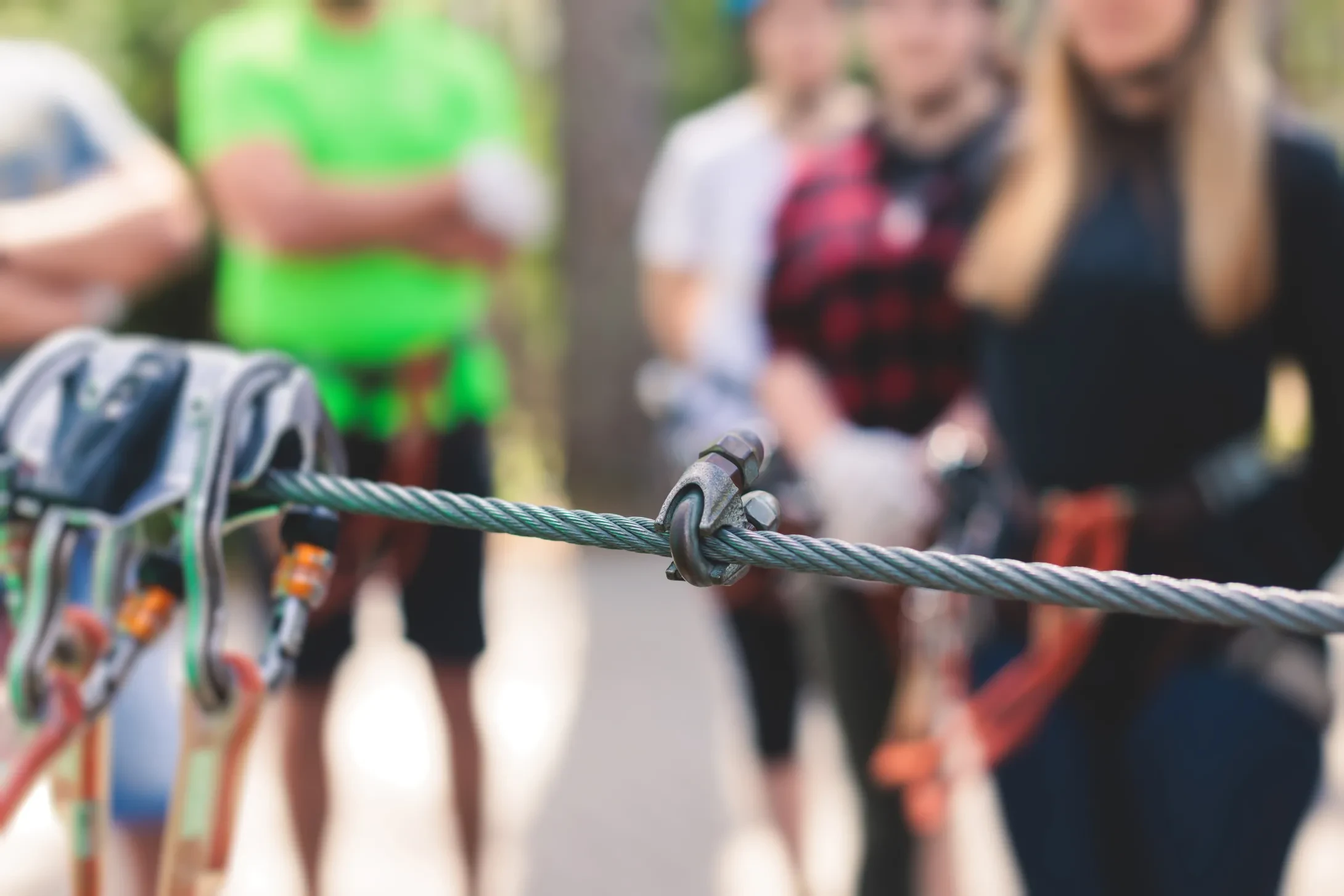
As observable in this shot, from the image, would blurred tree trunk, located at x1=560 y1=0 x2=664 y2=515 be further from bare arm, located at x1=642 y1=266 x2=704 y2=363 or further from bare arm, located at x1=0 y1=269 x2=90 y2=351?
bare arm, located at x1=0 y1=269 x2=90 y2=351

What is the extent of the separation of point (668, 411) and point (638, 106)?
4.58 meters

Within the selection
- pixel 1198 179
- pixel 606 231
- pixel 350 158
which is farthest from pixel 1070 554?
pixel 606 231

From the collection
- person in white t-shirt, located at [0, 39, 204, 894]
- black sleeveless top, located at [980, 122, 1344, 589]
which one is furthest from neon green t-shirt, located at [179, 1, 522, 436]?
black sleeveless top, located at [980, 122, 1344, 589]

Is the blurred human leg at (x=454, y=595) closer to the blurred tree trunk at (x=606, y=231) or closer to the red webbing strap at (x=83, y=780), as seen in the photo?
the red webbing strap at (x=83, y=780)

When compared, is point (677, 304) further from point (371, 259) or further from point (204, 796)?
point (204, 796)

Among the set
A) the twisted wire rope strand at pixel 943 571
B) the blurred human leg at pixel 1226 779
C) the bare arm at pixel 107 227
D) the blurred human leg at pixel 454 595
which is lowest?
the twisted wire rope strand at pixel 943 571

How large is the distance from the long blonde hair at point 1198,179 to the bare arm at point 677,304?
1.18 meters

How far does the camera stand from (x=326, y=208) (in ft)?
8.27

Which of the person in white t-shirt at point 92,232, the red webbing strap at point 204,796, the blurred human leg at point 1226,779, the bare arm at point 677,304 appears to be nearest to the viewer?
the red webbing strap at point 204,796

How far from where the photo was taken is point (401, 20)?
281 centimetres

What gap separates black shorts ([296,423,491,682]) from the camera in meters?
2.52

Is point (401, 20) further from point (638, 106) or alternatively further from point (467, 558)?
point (638, 106)

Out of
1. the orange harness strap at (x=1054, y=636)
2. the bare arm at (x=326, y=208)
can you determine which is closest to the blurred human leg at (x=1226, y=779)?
the orange harness strap at (x=1054, y=636)

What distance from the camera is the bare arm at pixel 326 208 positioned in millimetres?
2521
